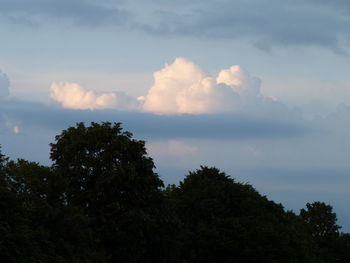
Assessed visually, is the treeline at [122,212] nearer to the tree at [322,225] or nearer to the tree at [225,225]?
the tree at [225,225]

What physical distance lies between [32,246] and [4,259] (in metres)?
2.27

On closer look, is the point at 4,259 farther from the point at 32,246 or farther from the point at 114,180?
the point at 114,180

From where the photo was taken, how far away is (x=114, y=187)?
70.1 m

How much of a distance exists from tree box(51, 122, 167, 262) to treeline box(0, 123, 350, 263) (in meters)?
0.10

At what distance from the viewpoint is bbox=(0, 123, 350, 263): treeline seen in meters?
54.9

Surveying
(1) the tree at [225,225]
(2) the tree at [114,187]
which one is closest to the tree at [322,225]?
(1) the tree at [225,225]

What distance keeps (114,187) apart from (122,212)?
260 centimetres

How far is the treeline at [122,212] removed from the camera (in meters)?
54.9

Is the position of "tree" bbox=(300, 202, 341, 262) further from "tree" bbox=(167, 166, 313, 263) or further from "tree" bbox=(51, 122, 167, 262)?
"tree" bbox=(51, 122, 167, 262)

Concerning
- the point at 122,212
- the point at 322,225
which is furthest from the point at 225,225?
the point at 322,225

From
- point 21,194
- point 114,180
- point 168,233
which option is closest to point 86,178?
point 114,180

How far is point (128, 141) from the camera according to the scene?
72.9 meters

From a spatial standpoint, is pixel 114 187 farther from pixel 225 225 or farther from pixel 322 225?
pixel 322 225

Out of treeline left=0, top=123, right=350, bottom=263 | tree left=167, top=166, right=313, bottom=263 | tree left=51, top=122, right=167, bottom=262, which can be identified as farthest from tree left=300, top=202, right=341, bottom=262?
tree left=51, top=122, right=167, bottom=262
